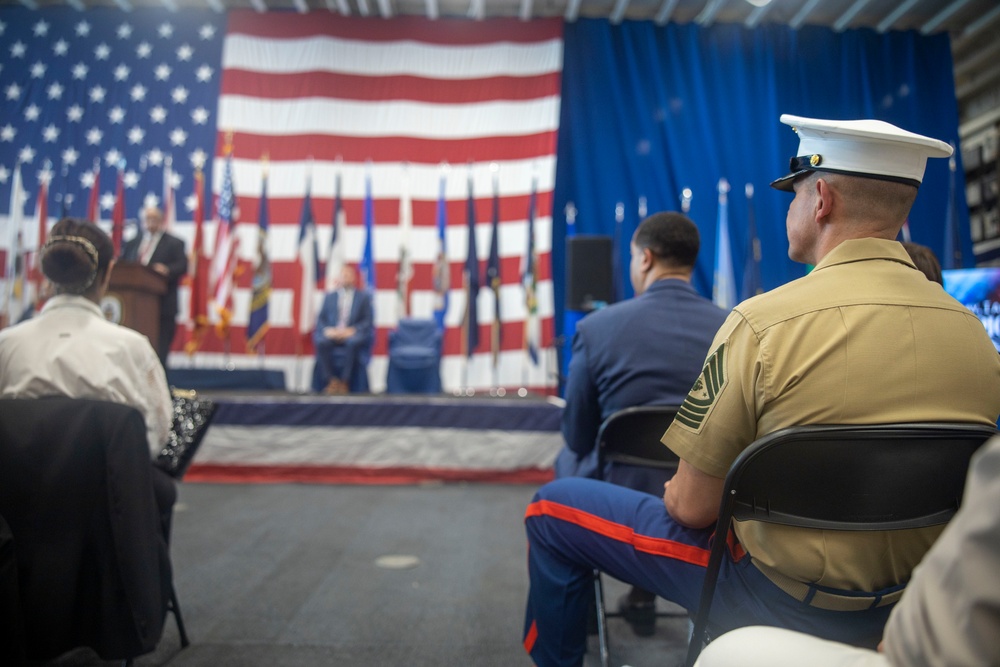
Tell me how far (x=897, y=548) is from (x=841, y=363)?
0.26m

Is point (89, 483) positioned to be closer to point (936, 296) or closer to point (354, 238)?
point (936, 296)

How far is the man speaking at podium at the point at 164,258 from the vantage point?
5.19m

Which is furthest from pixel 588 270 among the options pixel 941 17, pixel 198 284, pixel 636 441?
pixel 941 17

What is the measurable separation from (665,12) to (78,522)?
7.32m

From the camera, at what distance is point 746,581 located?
967mm

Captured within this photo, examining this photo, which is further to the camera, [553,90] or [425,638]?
[553,90]

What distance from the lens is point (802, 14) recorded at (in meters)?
7.02

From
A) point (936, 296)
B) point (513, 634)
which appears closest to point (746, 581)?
point (936, 296)

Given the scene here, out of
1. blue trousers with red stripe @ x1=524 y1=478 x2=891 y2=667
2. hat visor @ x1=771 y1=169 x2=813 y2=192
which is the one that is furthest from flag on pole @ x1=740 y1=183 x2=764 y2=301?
blue trousers with red stripe @ x1=524 y1=478 x2=891 y2=667

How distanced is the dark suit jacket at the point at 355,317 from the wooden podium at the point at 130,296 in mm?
1387

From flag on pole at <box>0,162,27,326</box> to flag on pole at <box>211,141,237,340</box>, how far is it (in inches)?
66.2

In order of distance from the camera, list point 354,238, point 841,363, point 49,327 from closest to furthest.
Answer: point 841,363 < point 49,327 < point 354,238

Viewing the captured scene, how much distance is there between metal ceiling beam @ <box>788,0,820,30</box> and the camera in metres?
6.82

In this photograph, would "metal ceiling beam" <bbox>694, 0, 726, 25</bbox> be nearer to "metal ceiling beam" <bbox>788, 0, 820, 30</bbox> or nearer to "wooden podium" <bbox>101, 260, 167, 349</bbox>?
"metal ceiling beam" <bbox>788, 0, 820, 30</bbox>
